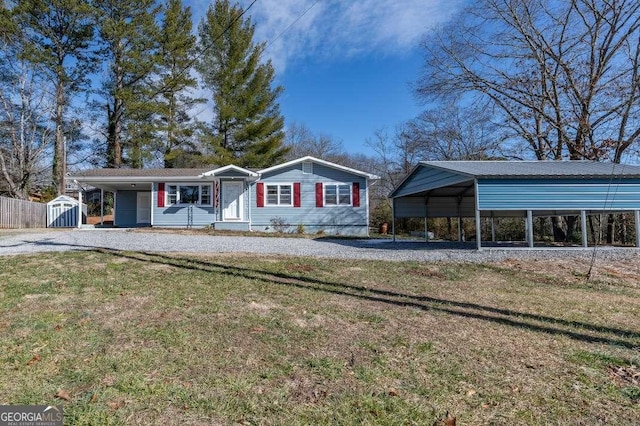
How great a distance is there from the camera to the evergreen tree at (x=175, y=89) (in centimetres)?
2672

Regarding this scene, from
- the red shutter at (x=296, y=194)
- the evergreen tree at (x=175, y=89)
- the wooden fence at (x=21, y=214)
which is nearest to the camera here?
the wooden fence at (x=21, y=214)

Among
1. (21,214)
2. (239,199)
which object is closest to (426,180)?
(239,199)

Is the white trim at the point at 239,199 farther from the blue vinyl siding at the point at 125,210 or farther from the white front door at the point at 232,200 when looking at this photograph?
the blue vinyl siding at the point at 125,210

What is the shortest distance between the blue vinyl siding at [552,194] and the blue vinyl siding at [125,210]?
17596 millimetres

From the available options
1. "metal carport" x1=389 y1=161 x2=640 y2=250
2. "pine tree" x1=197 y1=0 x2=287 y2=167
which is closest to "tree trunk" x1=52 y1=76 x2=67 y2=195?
"pine tree" x1=197 y1=0 x2=287 y2=167

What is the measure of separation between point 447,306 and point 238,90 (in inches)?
1039

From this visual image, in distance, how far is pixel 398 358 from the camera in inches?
136

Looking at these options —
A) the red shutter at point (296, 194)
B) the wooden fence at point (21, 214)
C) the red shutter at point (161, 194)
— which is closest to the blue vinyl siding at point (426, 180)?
the red shutter at point (296, 194)

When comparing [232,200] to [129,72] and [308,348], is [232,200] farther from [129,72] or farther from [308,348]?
[308,348]

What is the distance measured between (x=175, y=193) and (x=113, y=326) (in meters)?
15.8

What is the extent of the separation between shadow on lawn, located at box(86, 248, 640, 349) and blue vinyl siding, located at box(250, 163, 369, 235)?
11352 mm

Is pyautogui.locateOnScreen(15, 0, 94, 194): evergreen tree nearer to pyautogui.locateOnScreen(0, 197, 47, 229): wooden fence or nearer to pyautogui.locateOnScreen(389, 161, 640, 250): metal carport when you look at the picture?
pyautogui.locateOnScreen(0, 197, 47, 229): wooden fence

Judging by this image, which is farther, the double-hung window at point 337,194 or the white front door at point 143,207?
the white front door at point 143,207

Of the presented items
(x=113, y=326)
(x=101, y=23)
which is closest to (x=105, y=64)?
(x=101, y=23)
